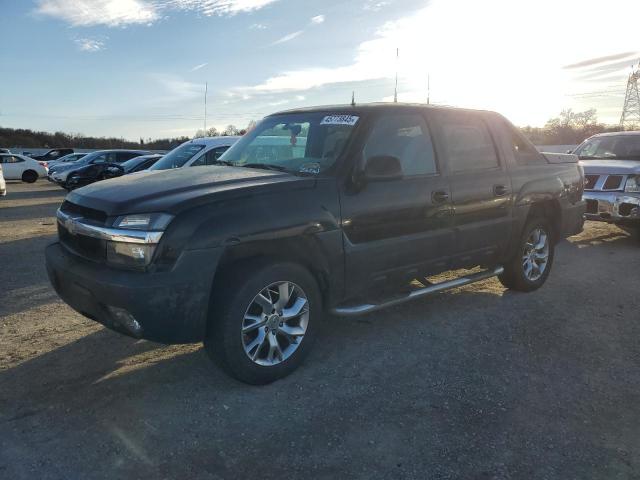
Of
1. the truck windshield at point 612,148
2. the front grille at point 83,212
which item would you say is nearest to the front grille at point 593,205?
the truck windshield at point 612,148

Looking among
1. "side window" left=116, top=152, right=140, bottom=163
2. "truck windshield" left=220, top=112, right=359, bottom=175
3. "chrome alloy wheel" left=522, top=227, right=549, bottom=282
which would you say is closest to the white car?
"side window" left=116, top=152, right=140, bottom=163

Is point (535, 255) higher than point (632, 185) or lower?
lower

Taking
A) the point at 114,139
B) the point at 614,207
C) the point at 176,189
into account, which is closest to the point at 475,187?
the point at 176,189

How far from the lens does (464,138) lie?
4938 mm

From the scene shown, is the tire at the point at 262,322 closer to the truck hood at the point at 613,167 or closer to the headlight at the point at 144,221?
the headlight at the point at 144,221

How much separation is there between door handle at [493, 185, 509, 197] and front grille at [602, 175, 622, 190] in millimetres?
4418

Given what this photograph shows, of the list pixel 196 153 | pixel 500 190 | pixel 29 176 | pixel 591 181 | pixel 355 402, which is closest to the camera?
pixel 355 402

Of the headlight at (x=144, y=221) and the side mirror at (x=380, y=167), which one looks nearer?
the headlight at (x=144, y=221)

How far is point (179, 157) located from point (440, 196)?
7.40 m

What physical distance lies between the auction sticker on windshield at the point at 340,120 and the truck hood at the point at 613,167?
6217 mm

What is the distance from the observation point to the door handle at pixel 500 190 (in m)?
5.05

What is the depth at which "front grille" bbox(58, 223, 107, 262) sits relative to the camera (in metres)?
3.34

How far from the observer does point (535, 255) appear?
19.2 feet

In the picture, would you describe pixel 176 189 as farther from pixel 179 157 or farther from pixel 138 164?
pixel 138 164
